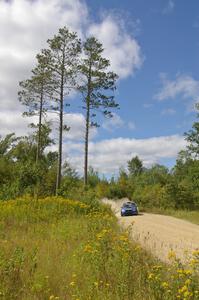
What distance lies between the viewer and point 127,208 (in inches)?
1403

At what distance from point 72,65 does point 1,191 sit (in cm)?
1516

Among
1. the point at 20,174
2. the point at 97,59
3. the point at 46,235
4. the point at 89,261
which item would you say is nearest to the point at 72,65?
the point at 97,59

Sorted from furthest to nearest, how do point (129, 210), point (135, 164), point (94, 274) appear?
point (135, 164) < point (129, 210) < point (94, 274)

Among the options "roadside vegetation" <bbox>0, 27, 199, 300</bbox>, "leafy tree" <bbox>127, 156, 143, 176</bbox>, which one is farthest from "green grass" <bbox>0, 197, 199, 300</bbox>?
"leafy tree" <bbox>127, 156, 143, 176</bbox>

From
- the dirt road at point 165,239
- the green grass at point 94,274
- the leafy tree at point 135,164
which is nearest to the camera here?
the green grass at point 94,274

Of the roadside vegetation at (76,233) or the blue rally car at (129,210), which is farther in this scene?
the blue rally car at (129,210)

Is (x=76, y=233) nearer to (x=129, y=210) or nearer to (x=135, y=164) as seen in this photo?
(x=129, y=210)

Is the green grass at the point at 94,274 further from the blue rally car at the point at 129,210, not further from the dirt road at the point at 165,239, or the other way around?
the blue rally car at the point at 129,210

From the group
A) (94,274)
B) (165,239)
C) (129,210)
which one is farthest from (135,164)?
(94,274)

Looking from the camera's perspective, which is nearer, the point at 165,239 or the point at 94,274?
the point at 94,274

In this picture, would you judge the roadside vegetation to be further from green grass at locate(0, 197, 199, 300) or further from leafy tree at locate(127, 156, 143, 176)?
leafy tree at locate(127, 156, 143, 176)

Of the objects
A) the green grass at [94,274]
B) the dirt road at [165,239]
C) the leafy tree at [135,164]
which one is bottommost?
the green grass at [94,274]

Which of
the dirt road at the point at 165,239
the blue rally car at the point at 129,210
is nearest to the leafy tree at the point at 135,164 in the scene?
the blue rally car at the point at 129,210

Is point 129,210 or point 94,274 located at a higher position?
point 129,210
